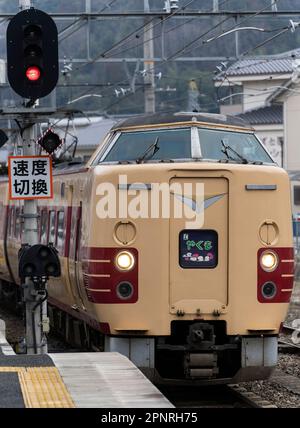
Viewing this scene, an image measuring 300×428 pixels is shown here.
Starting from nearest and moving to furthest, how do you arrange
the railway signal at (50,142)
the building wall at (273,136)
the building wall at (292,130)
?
the railway signal at (50,142) < the building wall at (292,130) < the building wall at (273,136)

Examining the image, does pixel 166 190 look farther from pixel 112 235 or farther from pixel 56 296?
pixel 56 296

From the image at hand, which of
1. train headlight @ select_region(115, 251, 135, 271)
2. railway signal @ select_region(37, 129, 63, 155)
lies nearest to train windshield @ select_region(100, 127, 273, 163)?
railway signal @ select_region(37, 129, 63, 155)

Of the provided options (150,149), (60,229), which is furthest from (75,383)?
(60,229)

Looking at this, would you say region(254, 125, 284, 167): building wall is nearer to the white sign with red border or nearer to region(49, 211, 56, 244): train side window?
region(49, 211, 56, 244): train side window

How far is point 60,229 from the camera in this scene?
40.9ft

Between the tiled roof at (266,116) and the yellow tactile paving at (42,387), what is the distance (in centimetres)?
4427

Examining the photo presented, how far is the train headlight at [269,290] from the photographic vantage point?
9.90 meters

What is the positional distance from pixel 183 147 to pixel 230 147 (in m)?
0.47

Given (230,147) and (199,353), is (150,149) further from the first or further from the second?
(199,353)

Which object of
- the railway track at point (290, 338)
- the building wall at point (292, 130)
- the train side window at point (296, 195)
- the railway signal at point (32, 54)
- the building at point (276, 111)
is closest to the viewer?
the railway signal at point (32, 54)

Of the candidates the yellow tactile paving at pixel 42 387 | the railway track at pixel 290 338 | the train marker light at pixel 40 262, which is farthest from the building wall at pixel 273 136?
the yellow tactile paving at pixel 42 387

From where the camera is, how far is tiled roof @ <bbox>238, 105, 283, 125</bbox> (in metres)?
52.1

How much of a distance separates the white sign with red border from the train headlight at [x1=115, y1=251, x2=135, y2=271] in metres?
1.02

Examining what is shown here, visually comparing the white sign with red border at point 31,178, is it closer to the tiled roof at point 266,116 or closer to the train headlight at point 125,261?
the train headlight at point 125,261
